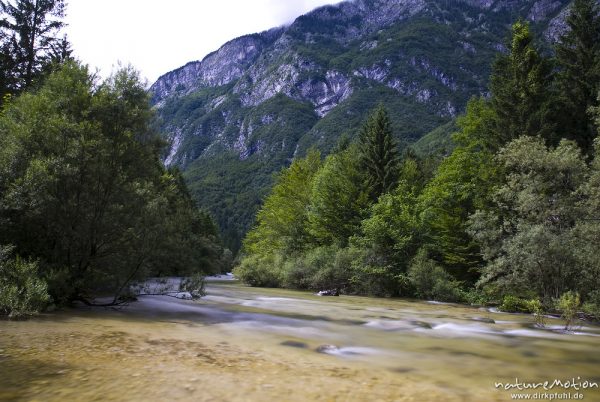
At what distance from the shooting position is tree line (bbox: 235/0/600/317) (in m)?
19.6

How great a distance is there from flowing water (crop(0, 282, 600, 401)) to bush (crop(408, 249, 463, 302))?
1054cm

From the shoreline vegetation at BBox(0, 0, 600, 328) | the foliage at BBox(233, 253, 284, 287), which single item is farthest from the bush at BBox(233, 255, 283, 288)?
the shoreline vegetation at BBox(0, 0, 600, 328)

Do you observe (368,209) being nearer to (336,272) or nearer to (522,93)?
(336,272)

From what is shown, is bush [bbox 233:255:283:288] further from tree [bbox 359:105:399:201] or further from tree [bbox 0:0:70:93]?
tree [bbox 0:0:70:93]

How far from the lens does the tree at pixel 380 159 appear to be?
4266 centimetres

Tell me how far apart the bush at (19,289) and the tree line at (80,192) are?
0.04m

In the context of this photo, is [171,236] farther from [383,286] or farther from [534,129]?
[534,129]

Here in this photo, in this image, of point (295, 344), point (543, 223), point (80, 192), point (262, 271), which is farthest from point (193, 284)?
point (262, 271)

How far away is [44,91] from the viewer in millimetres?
16828

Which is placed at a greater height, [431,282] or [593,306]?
[593,306]

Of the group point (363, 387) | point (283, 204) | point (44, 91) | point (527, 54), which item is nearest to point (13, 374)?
point (363, 387)

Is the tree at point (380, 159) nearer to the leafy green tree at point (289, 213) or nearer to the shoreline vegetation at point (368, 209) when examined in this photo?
the shoreline vegetation at point (368, 209)

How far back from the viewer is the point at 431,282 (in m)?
28.0

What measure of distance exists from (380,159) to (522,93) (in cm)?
1769
